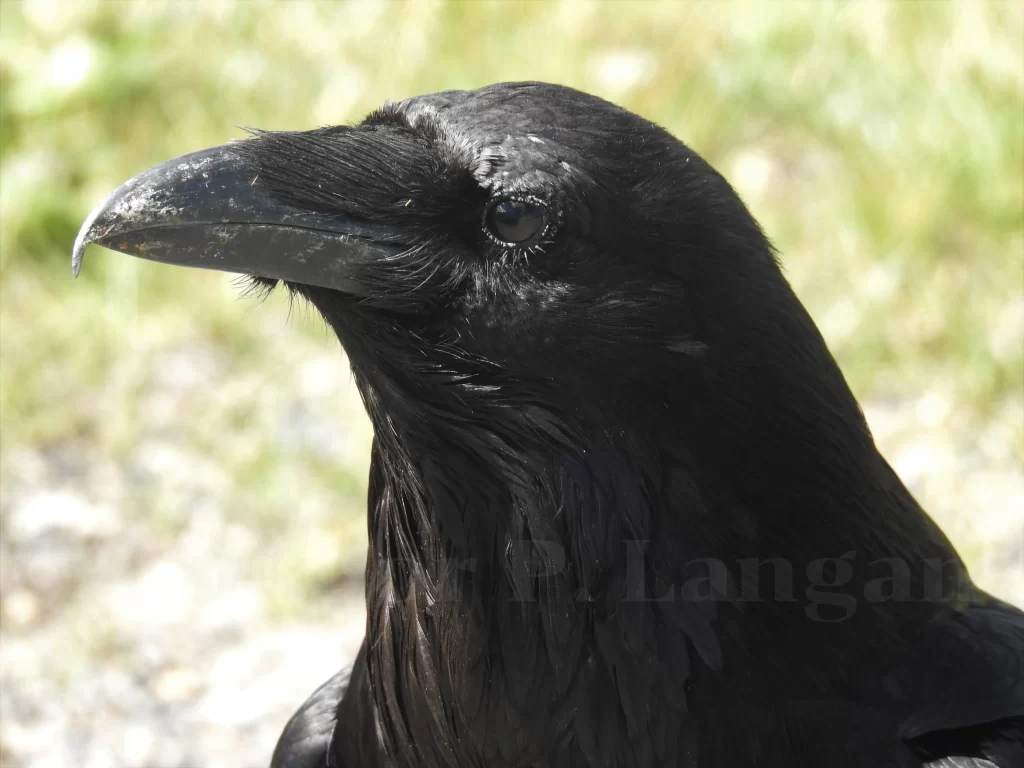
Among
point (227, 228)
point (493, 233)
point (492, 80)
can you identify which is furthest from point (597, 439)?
point (492, 80)

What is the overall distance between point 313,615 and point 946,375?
7.37 ft

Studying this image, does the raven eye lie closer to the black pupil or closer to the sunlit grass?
the black pupil

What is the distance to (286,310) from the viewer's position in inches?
184

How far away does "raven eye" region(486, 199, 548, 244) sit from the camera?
5.46 ft

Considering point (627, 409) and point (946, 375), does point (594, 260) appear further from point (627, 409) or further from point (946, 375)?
point (946, 375)

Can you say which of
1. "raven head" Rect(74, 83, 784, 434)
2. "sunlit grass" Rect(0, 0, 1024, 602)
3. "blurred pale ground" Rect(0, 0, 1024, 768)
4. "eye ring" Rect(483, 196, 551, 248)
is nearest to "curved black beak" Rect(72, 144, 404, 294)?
"raven head" Rect(74, 83, 784, 434)

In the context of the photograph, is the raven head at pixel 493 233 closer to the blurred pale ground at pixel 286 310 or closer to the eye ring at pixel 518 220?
the eye ring at pixel 518 220

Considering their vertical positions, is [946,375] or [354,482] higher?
[946,375]

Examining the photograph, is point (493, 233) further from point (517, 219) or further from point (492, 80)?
point (492, 80)

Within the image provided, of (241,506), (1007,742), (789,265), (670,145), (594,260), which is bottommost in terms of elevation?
(1007,742)

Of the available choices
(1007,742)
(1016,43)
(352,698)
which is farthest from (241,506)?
(1016,43)

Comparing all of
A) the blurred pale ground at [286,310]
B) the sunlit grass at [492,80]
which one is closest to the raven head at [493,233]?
the blurred pale ground at [286,310]

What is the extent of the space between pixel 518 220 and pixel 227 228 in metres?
0.39

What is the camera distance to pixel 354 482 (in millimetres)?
4074
